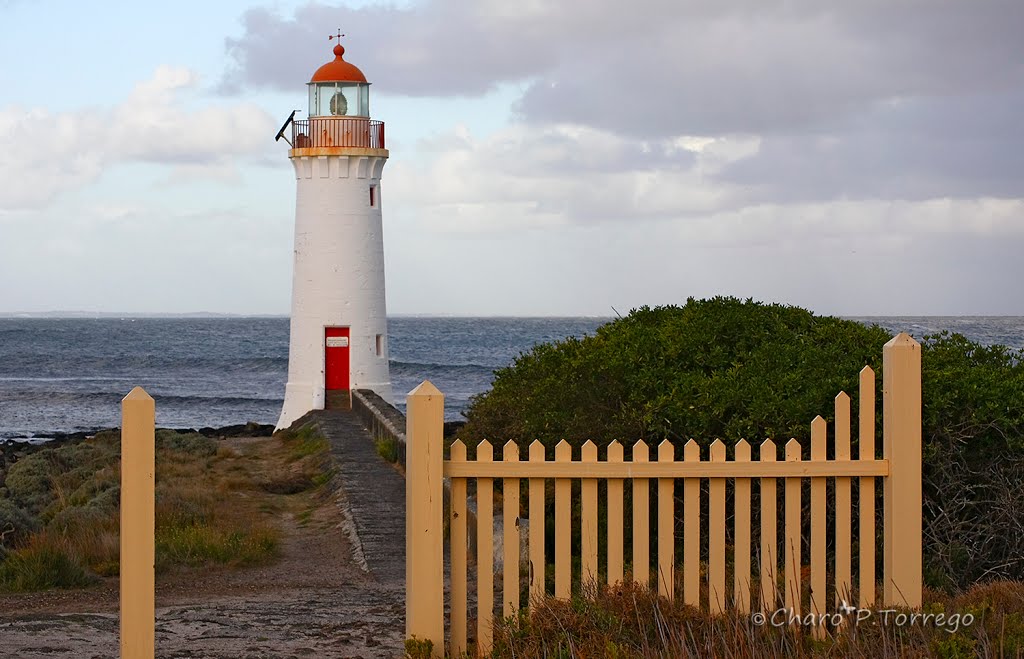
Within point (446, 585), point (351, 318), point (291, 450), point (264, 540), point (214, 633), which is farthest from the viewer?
point (351, 318)

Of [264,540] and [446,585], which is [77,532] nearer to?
[264,540]

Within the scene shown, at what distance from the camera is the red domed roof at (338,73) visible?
23734 millimetres

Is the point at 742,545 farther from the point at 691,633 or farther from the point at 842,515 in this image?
the point at 691,633

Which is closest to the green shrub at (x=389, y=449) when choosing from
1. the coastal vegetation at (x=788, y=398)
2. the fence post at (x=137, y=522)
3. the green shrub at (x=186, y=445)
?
the green shrub at (x=186, y=445)

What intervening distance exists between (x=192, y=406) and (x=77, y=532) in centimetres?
3382

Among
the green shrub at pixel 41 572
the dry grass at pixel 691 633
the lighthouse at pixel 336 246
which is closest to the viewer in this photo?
the dry grass at pixel 691 633

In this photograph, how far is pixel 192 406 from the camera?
43.8 m

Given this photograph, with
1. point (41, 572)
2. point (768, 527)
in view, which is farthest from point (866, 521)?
point (41, 572)

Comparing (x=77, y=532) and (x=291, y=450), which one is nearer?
(x=77, y=532)

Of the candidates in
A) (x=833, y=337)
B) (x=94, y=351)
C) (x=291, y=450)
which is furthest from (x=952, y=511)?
(x=94, y=351)

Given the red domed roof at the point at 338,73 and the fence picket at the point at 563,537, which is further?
the red domed roof at the point at 338,73

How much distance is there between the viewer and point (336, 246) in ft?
76.0

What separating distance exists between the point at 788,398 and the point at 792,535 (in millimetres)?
2364

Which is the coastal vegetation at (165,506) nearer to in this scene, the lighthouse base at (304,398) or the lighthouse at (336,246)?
the lighthouse base at (304,398)
